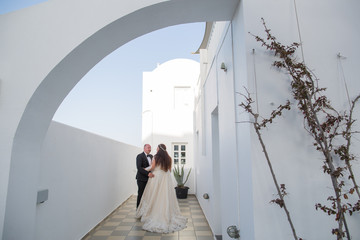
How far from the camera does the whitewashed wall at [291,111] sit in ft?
5.90

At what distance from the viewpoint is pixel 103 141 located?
5.11 m

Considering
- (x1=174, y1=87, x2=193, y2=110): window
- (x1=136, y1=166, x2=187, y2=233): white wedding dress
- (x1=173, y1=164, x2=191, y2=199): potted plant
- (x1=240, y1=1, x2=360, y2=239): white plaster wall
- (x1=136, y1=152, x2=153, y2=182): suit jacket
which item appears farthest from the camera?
(x1=174, y1=87, x2=193, y2=110): window

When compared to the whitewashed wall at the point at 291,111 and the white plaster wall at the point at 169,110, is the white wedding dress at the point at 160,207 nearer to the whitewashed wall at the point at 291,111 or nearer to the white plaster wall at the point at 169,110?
the whitewashed wall at the point at 291,111

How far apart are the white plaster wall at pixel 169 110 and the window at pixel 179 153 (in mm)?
157

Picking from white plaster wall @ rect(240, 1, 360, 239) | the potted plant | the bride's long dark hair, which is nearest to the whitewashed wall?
white plaster wall @ rect(240, 1, 360, 239)

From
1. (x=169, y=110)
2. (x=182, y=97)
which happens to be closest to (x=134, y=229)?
(x=169, y=110)

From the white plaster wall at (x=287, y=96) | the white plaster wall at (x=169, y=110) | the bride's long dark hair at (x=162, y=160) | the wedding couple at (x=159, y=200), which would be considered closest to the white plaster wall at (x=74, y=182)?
the wedding couple at (x=159, y=200)

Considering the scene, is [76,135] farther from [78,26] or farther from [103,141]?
[78,26]

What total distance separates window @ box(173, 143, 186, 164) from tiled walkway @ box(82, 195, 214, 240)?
3037mm

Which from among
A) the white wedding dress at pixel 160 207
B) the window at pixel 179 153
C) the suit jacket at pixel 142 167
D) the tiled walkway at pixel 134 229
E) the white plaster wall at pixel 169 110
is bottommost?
the tiled walkway at pixel 134 229

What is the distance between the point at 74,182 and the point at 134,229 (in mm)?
1662

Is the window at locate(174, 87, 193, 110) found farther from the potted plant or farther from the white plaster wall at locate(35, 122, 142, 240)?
the white plaster wall at locate(35, 122, 142, 240)

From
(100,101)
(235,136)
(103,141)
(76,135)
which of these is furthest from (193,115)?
(100,101)

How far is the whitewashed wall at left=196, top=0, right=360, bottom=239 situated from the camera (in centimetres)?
180
